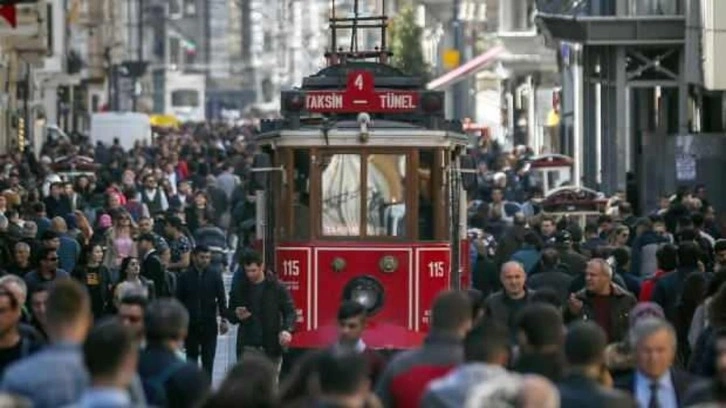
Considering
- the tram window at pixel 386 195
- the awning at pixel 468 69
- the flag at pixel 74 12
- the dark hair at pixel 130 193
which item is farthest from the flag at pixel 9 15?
the flag at pixel 74 12

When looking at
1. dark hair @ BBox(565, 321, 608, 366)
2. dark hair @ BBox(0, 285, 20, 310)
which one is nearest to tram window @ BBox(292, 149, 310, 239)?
dark hair @ BBox(0, 285, 20, 310)

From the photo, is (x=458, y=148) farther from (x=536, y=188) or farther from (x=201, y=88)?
(x=201, y=88)

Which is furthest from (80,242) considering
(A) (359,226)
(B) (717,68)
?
(B) (717,68)

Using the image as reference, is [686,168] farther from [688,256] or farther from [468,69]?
[468,69]

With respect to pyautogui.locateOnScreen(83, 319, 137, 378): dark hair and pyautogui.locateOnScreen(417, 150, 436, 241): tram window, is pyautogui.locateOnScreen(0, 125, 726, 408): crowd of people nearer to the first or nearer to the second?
pyautogui.locateOnScreen(83, 319, 137, 378): dark hair

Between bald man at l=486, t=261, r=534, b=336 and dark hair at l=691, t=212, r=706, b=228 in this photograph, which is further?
dark hair at l=691, t=212, r=706, b=228

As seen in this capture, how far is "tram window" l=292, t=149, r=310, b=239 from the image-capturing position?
23.5m

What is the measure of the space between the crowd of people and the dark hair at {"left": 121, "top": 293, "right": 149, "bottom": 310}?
16 mm

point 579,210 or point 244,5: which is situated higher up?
point 244,5

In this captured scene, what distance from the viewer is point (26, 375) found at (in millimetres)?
11617

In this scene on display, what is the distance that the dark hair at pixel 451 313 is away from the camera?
13.0 meters

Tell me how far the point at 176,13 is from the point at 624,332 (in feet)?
546

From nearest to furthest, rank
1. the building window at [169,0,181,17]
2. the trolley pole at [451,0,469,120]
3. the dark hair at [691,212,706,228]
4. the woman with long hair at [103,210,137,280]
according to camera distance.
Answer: the woman with long hair at [103,210,137,280]
the dark hair at [691,212,706,228]
the trolley pole at [451,0,469,120]
the building window at [169,0,181,17]

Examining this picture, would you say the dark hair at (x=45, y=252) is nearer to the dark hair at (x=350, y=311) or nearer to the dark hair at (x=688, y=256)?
the dark hair at (x=688, y=256)
